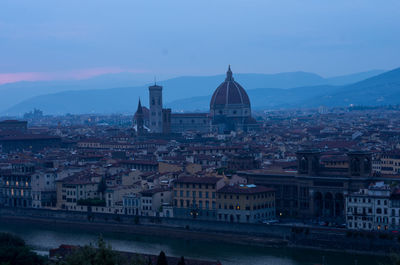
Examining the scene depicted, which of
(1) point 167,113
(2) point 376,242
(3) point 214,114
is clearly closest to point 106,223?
(2) point 376,242

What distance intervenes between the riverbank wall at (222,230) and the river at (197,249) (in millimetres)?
589

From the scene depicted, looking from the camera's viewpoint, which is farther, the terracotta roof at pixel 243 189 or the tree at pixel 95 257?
the terracotta roof at pixel 243 189

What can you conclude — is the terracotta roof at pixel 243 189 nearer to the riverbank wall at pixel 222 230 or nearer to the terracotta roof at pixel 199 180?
the terracotta roof at pixel 199 180

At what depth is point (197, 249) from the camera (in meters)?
43.5

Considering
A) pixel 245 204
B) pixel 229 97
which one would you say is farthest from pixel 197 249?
pixel 229 97

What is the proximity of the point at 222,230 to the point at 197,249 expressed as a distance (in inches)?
132

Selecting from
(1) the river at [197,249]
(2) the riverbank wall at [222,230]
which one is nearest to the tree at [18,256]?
(1) the river at [197,249]

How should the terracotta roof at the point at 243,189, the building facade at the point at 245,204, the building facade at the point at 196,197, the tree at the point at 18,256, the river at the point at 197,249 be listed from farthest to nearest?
the building facade at the point at 196,197
the terracotta roof at the point at 243,189
the building facade at the point at 245,204
the river at the point at 197,249
the tree at the point at 18,256

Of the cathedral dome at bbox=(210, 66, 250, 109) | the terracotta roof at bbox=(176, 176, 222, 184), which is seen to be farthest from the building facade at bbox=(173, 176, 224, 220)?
the cathedral dome at bbox=(210, 66, 250, 109)

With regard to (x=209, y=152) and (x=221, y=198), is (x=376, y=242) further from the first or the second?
(x=209, y=152)

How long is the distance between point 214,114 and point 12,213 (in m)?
87.8

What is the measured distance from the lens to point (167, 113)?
125 metres

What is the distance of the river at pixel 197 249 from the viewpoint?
39.5 metres

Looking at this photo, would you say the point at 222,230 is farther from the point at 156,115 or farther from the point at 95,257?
the point at 156,115
